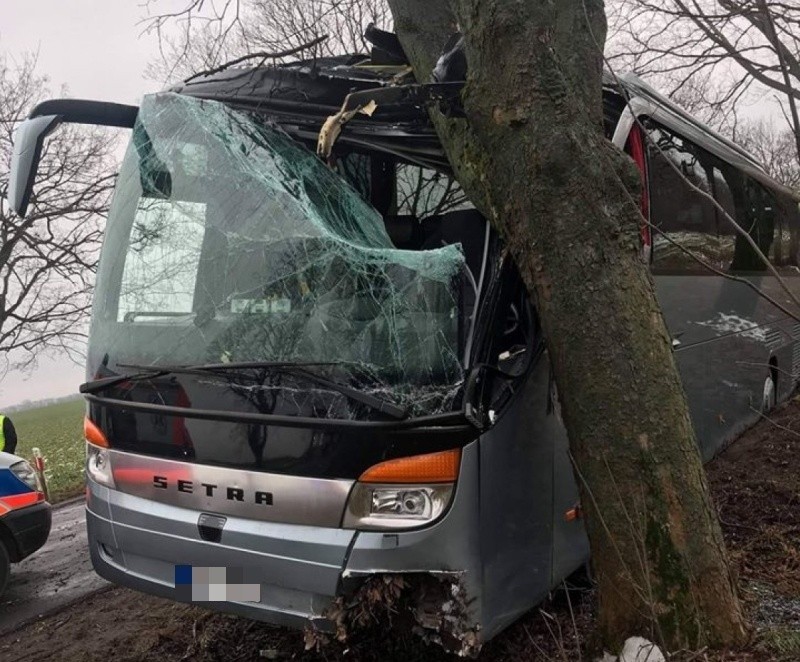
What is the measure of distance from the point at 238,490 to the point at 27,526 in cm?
Result: 294

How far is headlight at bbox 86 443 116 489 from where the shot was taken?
3.43 m

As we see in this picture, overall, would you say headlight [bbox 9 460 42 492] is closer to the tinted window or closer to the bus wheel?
the tinted window

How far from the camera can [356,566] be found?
109 inches

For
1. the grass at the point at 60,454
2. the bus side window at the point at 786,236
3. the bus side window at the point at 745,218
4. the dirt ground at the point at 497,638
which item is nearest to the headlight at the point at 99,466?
the dirt ground at the point at 497,638

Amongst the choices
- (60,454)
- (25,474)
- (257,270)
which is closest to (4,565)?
(25,474)

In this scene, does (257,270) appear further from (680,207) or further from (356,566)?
(680,207)

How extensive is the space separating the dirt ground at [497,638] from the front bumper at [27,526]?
0.60m

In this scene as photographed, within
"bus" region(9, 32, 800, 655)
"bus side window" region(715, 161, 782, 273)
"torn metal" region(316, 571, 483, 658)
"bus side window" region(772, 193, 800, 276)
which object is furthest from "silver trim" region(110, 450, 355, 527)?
"bus side window" region(772, 193, 800, 276)

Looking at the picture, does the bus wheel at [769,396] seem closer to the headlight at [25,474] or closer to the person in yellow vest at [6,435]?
the headlight at [25,474]

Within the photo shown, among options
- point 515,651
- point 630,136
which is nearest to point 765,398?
point 630,136

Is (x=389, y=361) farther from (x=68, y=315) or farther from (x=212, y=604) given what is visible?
(x=68, y=315)

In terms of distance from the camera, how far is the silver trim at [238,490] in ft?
9.28

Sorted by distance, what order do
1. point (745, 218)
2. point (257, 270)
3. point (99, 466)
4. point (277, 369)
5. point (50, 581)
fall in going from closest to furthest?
point (277, 369)
point (257, 270)
point (99, 466)
point (50, 581)
point (745, 218)

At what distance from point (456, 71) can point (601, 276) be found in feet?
3.83
